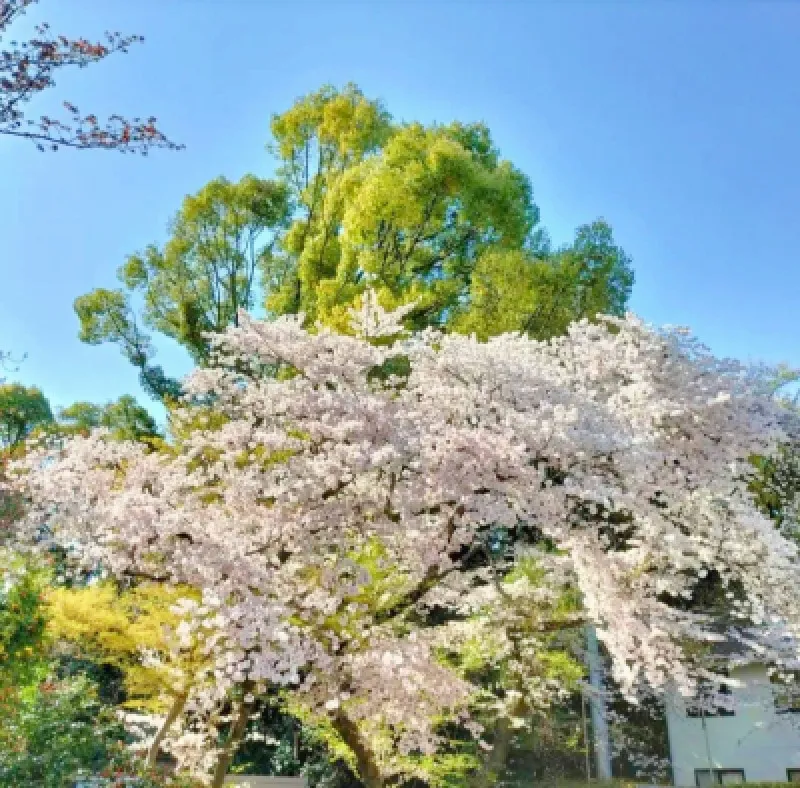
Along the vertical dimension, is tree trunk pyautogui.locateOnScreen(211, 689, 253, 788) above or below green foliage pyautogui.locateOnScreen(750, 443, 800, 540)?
below

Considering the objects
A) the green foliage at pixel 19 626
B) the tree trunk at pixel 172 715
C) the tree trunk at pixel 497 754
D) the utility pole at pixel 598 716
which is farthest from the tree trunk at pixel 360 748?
the utility pole at pixel 598 716

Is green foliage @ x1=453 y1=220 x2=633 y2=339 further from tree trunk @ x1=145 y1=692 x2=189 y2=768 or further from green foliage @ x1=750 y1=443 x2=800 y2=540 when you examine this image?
tree trunk @ x1=145 y1=692 x2=189 y2=768

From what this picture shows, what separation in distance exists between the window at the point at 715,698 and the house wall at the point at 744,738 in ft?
0.67

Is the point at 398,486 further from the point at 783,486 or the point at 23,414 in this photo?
the point at 23,414

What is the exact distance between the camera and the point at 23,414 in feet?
82.6

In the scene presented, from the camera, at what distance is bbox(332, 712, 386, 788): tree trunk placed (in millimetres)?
8406

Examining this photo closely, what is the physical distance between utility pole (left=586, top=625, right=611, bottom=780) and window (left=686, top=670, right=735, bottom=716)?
1.76 metres

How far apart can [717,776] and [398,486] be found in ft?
50.5

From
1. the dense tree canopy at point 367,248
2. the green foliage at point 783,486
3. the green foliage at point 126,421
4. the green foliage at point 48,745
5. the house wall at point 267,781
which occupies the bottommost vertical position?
the green foliage at point 48,745

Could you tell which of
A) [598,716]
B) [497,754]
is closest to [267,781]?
[497,754]

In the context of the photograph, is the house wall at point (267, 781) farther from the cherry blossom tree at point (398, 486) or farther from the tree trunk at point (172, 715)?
the cherry blossom tree at point (398, 486)

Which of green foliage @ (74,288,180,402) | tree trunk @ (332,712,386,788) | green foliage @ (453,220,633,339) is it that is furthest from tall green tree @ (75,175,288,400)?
tree trunk @ (332,712,386,788)

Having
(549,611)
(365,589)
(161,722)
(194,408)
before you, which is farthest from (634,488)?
(161,722)

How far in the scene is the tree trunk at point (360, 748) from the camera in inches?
331
